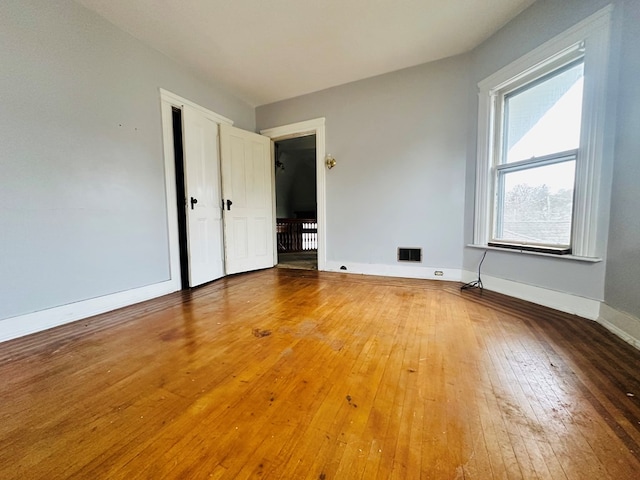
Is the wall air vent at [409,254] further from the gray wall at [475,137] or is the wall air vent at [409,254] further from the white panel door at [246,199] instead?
the white panel door at [246,199]

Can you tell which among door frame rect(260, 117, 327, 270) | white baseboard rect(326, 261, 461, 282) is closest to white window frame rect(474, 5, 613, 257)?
white baseboard rect(326, 261, 461, 282)

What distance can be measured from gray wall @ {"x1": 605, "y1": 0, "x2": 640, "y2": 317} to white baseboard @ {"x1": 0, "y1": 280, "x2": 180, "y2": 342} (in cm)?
387

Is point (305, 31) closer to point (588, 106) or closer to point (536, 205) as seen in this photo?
point (588, 106)

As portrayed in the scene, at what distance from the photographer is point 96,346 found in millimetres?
1661

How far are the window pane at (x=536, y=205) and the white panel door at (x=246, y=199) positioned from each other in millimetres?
3108

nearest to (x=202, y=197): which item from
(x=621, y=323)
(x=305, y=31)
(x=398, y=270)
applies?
(x=305, y=31)

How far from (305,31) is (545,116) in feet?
7.79

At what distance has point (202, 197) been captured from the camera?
3.18 metres

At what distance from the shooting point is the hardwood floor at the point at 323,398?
0.83 metres

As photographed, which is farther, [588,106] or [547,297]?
[547,297]

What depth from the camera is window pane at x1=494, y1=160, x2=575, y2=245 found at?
84.7 inches

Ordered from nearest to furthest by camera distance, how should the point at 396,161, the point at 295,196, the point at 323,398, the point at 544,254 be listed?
1. the point at 323,398
2. the point at 544,254
3. the point at 396,161
4. the point at 295,196

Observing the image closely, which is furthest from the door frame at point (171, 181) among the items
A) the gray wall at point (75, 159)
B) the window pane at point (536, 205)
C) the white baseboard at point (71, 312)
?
the window pane at point (536, 205)

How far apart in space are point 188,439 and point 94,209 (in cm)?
220
